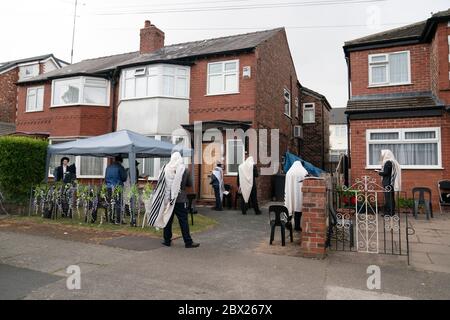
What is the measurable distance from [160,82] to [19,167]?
7.08 metres

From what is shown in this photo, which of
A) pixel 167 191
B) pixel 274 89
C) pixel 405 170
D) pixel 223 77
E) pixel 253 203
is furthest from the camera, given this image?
pixel 274 89

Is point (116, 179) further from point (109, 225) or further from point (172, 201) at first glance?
point (172, 201)

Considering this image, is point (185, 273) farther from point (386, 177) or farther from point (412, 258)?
point (386, 177)

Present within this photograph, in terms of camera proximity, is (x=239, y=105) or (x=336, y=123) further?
(x=336, y=123)

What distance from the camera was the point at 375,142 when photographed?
493 inches

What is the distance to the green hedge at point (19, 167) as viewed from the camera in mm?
9602

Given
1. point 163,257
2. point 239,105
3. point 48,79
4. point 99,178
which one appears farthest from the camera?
point 48,79

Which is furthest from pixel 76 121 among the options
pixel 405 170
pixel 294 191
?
pixel 405 170

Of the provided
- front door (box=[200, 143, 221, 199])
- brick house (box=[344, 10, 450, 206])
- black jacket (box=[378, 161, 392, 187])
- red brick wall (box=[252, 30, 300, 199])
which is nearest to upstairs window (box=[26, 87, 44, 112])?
front door (box=[200, 143, 221, 199])

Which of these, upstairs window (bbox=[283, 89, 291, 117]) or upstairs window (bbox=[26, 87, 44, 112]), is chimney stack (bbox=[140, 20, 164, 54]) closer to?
upstairs window (bbox=[26, 87, 44, 112])

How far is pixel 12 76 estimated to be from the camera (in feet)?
81.9

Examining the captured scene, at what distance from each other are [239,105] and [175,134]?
3.16 metres

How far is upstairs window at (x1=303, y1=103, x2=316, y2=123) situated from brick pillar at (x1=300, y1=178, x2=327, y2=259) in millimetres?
16838
